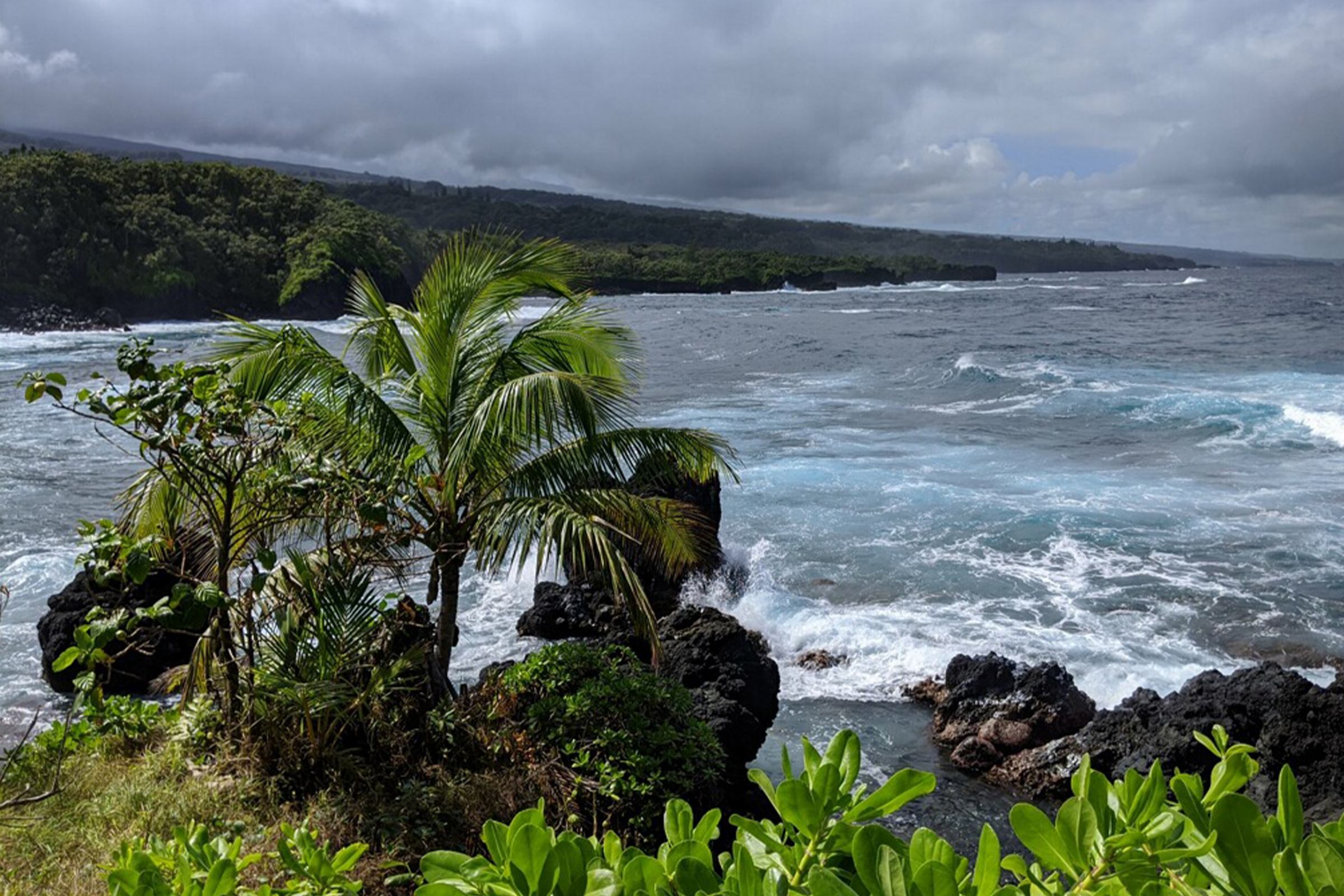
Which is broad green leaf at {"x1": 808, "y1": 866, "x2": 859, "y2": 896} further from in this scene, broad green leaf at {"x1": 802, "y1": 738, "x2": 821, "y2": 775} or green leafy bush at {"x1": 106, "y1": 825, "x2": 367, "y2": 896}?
green leafy bush at {"x1": 106, "y1": 825, "x2": 367, "y2": 896}

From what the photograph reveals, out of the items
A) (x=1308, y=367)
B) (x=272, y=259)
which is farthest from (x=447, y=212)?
(x=1308, y=367)

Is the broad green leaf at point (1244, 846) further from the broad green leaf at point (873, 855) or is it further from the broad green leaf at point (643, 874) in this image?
the broad green leaf at point (643, 874)

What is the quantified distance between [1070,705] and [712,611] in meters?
3.49

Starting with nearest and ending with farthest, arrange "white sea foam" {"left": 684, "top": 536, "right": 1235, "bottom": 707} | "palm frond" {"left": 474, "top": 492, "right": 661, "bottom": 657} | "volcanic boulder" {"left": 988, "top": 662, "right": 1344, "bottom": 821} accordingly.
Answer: "palm frond" {"left": 474, "top": 492, "right": 661, "bottom": 657}
"volcanic boulder" {"left": 988, "top": 662, "right": 1344, "bottom": 821}
"white sea foam" {"left": 684, "top": 536, "right": 1235, "bottom": 707}

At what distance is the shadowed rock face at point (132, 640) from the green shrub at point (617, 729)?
5211mm

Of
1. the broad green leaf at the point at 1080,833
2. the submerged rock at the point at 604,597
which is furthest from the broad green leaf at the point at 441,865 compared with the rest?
→ the submerged rock at the point at 604,597

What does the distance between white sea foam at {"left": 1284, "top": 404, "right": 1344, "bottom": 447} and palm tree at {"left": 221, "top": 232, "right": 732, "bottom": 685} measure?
2089 cm

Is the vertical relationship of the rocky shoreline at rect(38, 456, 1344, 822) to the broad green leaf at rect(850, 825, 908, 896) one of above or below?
below

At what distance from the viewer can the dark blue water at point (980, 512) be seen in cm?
1134

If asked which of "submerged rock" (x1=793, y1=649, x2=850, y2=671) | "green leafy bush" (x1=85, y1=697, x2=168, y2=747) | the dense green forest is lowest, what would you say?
"submerged rock" (x1=793, y1=649, x2=850, y2=671)

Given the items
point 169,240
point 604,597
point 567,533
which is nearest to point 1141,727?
point 567,533

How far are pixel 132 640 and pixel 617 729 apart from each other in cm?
623

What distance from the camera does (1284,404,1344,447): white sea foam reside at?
22.6m

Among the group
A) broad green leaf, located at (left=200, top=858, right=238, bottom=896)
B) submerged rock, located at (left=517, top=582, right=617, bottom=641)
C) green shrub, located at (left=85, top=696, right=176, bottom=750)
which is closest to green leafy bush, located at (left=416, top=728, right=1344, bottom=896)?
broad green leaf, located at (left=200, top=858, right=238, bottom=896)
